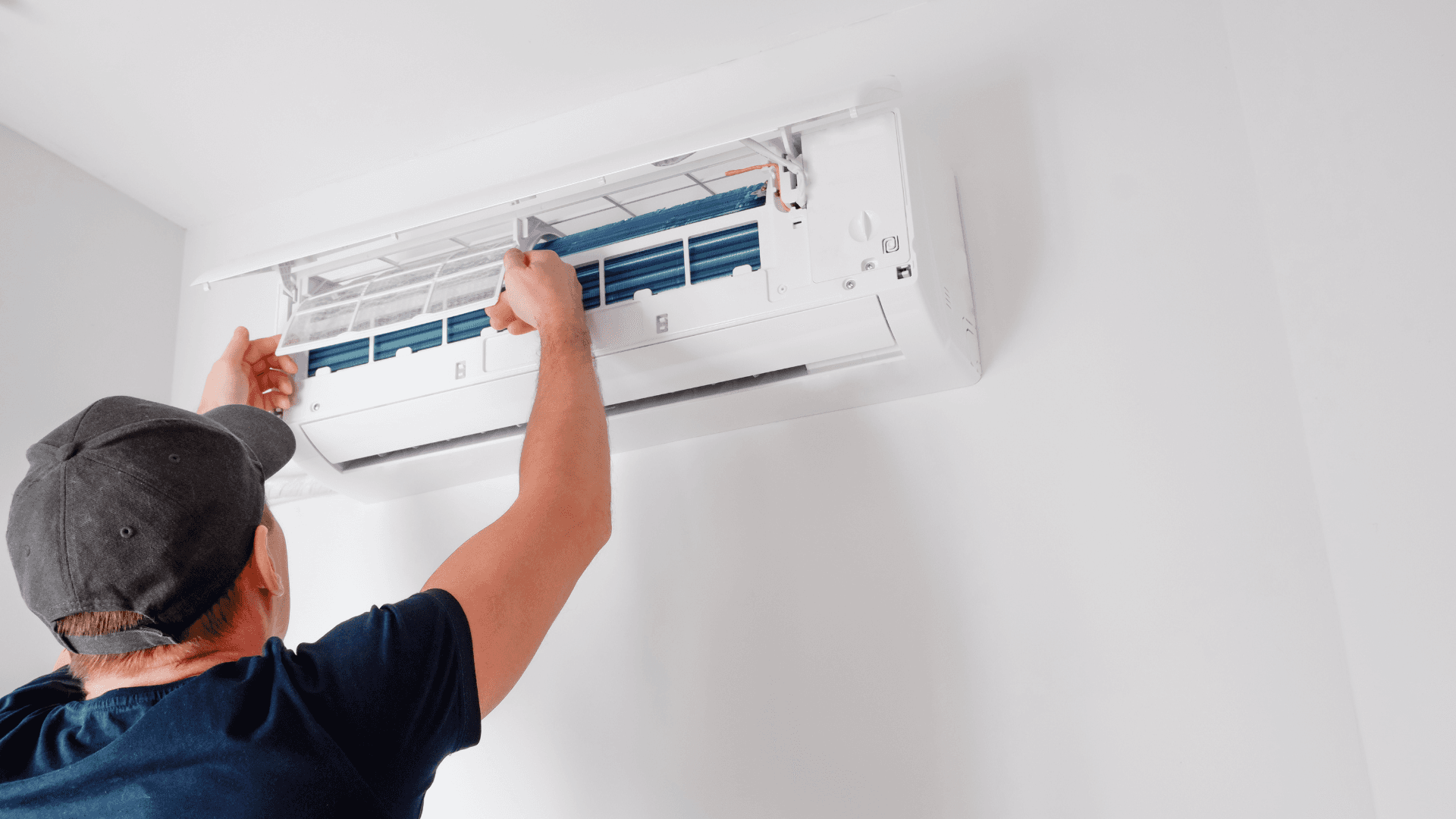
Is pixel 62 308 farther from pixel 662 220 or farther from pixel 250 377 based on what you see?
pixel 662 220

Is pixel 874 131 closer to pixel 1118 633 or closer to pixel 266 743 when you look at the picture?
pixel 1118 633

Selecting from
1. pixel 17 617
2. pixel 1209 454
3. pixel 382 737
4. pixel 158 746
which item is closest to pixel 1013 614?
pixel 1209 454

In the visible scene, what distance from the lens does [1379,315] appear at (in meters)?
1.05

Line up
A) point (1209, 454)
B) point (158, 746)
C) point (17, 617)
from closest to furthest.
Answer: point (158, 746) → point (1209, 454) → point (17, 617)

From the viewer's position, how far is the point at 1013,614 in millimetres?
1155

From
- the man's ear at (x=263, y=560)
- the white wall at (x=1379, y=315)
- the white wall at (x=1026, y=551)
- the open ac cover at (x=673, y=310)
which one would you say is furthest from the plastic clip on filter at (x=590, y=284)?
the white wall at (x=1379, y=315)

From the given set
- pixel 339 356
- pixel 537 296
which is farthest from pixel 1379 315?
pixel 339 356

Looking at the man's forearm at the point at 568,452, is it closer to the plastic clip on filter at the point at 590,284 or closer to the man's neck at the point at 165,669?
the plastic clip on filter at the point at 590,284

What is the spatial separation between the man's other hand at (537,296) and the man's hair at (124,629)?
0.47m

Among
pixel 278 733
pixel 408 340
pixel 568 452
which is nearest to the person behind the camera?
pixel 278 733

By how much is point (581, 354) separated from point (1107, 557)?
2.17 feet

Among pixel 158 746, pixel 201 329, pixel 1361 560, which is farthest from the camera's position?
pixel 201 329

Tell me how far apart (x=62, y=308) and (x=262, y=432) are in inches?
35.4

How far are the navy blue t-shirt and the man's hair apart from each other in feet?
0.10
